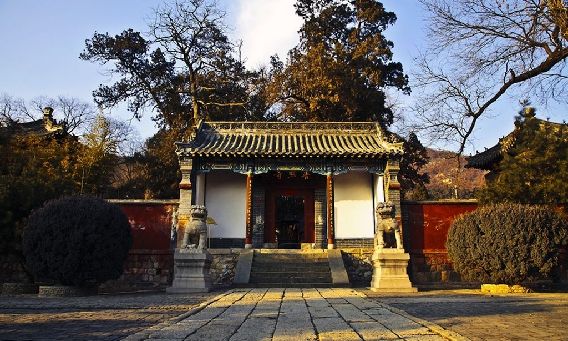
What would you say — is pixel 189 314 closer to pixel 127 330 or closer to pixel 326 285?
pixel 127 330

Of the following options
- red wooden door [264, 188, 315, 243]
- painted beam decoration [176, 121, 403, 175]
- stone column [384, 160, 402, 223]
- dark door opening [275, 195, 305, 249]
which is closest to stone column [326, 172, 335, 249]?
painted beam decoration [176, 121, 403, 175]

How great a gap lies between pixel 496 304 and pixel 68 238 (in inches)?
326

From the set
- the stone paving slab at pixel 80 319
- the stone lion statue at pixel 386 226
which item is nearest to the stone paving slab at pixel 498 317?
the stone lion statue at pixel 386 226

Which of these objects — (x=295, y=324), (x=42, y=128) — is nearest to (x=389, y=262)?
(x=295, y=324)

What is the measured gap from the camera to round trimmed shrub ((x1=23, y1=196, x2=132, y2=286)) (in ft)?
32.9

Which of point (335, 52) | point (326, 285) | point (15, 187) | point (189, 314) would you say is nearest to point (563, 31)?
point (189, 314)

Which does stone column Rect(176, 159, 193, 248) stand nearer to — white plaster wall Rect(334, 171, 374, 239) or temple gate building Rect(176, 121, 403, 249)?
temple gate building Rect(176, 121, 403, 249)

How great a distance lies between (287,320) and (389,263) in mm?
6586

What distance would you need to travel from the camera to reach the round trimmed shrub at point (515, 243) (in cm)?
1071

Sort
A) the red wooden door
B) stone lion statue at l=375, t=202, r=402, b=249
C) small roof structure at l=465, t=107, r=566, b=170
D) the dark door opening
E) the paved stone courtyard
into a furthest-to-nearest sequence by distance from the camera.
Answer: the dark door opening, the red wooden door, small roof structure at l=465, t=107, r=566, b=170, stone lion statue at l=375, t=202, r=402, b=249, the paved stone courtyard

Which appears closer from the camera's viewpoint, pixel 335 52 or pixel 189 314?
pixel 189 314

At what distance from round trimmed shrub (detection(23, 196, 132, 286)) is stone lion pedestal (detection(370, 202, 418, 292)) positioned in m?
6.12

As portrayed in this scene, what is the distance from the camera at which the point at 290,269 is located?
1438cm

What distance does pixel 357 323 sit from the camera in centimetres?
553
